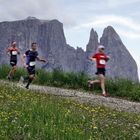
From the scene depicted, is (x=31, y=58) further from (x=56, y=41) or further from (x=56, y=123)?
(x=56, y=41)

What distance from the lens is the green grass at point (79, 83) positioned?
96.7ft

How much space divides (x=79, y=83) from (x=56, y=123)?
1942 cm

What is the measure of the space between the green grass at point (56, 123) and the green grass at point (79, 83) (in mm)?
13045

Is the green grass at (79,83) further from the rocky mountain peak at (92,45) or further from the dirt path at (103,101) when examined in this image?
the rocky mountain peak at (92,45)

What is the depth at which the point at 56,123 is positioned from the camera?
12781mm

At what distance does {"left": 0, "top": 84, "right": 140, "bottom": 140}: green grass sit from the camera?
11281 mm

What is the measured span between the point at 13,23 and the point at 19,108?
5274 inches

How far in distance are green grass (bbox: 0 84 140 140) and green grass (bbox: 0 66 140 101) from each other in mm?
13045

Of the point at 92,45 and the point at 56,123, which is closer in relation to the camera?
the point at 56,123

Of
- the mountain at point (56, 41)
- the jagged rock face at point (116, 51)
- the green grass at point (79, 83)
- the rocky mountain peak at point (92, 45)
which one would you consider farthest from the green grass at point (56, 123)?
the rocky mountain peak at point (92, 45)

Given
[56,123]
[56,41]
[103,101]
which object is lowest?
[56,123]

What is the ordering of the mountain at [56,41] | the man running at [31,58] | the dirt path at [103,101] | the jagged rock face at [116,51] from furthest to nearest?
the mountain at [56,41] < the jagged rock face at [116,51] < the man running at [31,58] < the dirt path at [103,101]

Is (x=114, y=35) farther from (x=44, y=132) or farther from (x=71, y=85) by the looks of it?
(x=44, y=132)

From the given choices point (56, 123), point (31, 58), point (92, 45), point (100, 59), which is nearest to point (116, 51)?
point (92, 45)
